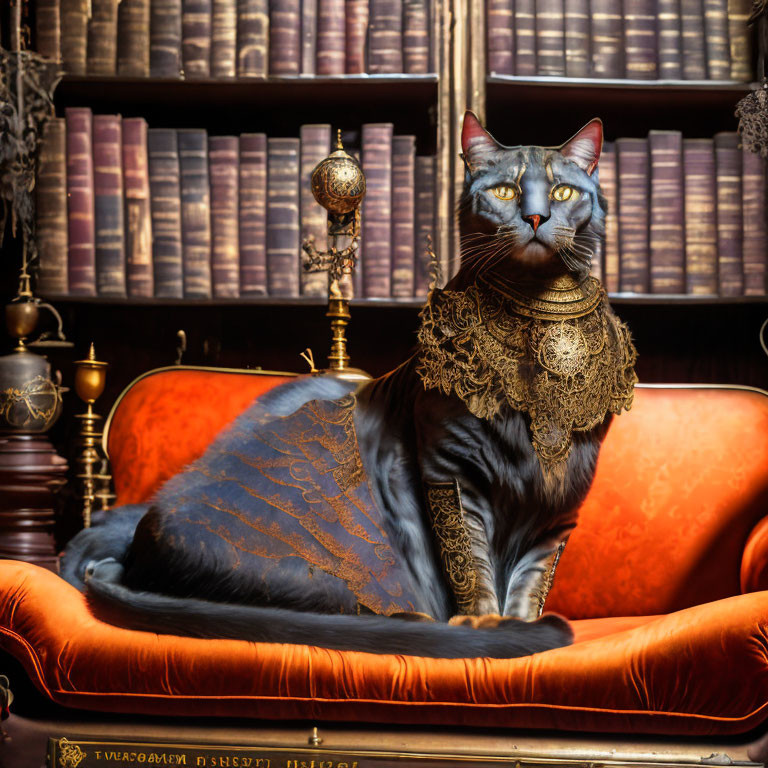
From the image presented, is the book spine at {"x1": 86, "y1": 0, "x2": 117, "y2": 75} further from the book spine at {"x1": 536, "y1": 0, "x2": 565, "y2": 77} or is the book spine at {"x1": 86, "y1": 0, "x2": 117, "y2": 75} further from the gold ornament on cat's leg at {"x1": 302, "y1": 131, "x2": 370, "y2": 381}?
the book spine at {"x1": 536, "y1": 0, "x2": 565, "y2": 77}

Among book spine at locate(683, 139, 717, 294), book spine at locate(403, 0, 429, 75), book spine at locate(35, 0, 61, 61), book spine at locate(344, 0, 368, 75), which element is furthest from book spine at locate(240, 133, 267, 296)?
book spine at locate(683, 139, 717, 294)

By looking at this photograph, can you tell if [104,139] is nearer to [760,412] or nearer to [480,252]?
[480,252]

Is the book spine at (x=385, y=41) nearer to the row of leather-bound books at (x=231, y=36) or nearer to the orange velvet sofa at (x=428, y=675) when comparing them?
the row of leather-bound books at (x=231, y=36)

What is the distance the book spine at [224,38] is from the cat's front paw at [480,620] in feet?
4.10

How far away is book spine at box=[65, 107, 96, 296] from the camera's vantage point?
1.88 m

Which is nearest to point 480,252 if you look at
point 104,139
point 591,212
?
point 591,212

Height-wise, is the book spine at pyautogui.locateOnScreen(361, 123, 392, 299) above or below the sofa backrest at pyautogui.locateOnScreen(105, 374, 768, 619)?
above

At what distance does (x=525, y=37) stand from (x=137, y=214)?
872mm

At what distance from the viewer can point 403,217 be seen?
1.92 m

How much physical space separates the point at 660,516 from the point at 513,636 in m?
0.51

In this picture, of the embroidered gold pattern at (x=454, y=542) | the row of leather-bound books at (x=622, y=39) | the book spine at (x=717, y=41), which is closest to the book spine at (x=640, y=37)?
the row of leather-bound books at (x=622, y=39)

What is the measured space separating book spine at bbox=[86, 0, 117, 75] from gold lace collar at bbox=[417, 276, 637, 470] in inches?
40.9

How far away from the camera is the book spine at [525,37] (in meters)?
1.89

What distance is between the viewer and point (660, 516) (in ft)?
4.91
